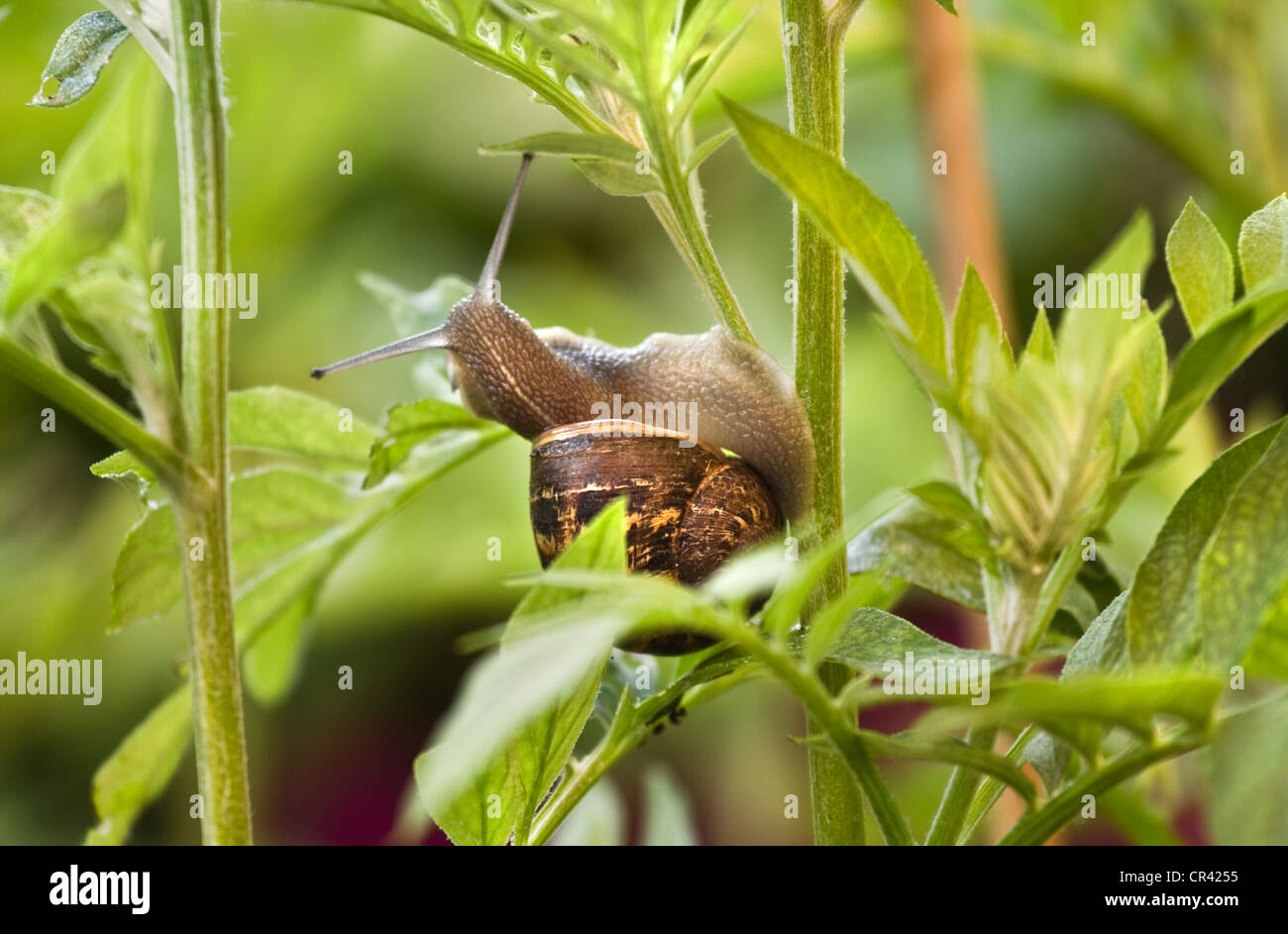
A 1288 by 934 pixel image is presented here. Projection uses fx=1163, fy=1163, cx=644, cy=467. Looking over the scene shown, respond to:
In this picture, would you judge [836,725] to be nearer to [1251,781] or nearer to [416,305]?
[1251,781]

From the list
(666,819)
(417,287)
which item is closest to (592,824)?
(666,819)

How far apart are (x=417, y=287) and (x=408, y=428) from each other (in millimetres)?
956

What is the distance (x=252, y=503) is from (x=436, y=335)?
0.11 metres

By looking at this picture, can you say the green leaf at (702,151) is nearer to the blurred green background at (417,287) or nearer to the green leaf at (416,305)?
the green leaf at (416,305)

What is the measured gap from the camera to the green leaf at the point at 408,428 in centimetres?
33

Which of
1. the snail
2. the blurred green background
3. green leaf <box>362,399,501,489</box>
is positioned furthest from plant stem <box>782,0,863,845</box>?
the blurred green background

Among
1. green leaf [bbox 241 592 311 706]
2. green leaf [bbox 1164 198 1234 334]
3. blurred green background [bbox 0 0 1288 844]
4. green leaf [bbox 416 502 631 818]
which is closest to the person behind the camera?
green leaf [bbox 416 502 631 818]

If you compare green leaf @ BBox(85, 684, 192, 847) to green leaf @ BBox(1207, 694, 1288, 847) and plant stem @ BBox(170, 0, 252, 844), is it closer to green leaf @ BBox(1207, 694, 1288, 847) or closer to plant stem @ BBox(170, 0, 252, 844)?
plant stem @ BBox(170, 0, 252, 844)

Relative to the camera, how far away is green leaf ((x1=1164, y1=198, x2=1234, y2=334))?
0.89 feet

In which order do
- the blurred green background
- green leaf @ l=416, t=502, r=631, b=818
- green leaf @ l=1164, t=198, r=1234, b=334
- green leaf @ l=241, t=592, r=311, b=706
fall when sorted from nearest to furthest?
green leaf @ l=416, t=502, r=631, b=818 < green leaf @ l=1164, t=198, r=1234, b=334 < green leaf @ l=241, t=592, r=311, b=706 < the blurred green background

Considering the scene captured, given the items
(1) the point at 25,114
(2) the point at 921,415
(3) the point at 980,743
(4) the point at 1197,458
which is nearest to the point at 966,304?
(3) the point at 980,743

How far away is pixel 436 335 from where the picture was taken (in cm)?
46

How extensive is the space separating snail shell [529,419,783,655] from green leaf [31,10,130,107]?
0.56 ft

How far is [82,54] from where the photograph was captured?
0.94 feet
